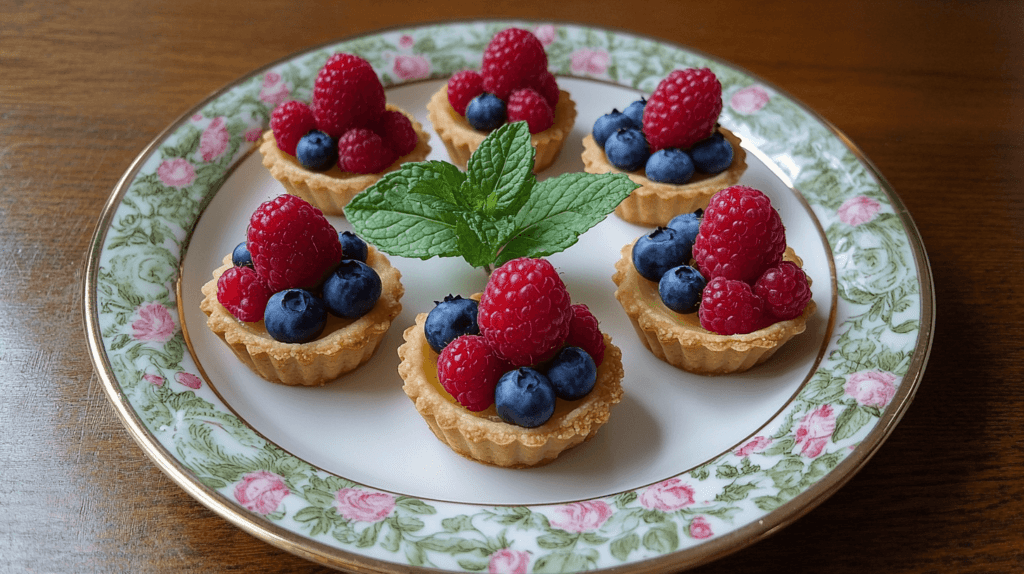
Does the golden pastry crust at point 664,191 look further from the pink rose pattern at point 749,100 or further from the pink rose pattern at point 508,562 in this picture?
the pink rose pattern at point 508,562

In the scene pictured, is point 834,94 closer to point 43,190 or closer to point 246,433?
point 246,433

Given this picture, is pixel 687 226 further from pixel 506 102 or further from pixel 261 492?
pixel 261 492

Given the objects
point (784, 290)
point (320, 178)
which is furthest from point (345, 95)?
point (784, 290)

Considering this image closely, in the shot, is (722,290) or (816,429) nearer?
(816,429)

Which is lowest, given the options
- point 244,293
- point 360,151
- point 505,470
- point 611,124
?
point 505,470

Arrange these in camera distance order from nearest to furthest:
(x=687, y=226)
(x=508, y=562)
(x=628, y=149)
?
(x=508, y=562) < (x=687, y=226) < (x=628, y=149)

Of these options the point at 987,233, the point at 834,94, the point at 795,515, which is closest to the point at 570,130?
the point at 834,94

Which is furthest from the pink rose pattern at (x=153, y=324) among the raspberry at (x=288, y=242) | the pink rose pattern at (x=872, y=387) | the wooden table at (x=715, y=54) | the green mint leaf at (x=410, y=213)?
the pink rose pattern at (x=872, y=387)
